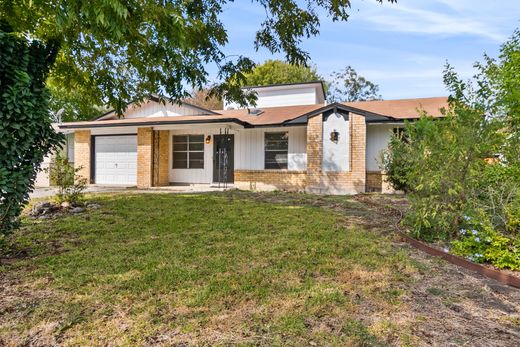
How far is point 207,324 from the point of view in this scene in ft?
8.93

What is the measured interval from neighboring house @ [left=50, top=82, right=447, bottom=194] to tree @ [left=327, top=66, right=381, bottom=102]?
21.4m

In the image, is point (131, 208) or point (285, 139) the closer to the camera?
point (131, 208)

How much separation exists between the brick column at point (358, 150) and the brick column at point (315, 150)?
1.15 meters

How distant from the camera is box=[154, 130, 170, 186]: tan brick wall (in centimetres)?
1552

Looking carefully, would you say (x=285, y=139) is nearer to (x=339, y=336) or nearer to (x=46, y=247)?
(x=46, y=247)

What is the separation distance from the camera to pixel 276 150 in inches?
570

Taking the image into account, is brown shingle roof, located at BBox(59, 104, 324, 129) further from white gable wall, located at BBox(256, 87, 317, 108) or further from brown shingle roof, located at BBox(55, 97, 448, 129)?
white gable wall, located at BBox(256, 87, 317, 108)

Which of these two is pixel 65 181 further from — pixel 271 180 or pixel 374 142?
pixel 374 142

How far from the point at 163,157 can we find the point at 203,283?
1305cm

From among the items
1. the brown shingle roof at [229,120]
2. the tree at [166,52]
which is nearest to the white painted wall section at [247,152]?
the brown shingle roof at [229,120]

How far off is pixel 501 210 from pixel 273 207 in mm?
5123

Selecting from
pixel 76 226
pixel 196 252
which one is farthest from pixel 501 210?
pixel 76 226

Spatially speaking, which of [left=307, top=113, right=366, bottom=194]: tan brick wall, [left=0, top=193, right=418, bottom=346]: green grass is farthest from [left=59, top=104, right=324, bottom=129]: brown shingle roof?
[left=0, top=193, right=418, bottom=346]: green grass

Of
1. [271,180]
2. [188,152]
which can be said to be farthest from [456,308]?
[188,152]
